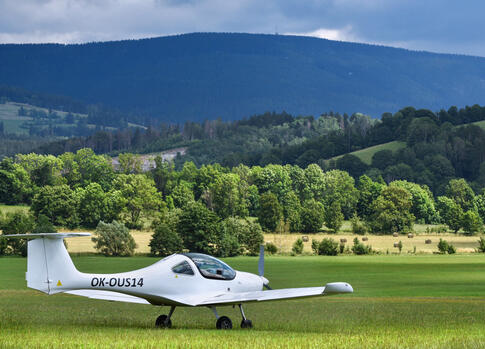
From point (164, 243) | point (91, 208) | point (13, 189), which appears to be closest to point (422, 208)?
point (91, 208)

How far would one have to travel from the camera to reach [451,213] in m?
161

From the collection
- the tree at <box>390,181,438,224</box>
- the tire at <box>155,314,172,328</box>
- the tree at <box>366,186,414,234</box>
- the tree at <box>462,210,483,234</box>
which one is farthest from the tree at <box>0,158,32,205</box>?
the tire at <box>155,314,172,328</box>

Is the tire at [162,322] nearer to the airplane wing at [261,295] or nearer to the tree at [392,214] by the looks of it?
the airplane wing at [261,295]

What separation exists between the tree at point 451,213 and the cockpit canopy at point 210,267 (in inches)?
5222

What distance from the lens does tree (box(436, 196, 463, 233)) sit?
152 m

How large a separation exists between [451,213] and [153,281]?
146412mm

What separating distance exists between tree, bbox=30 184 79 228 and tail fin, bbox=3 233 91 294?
117 metres

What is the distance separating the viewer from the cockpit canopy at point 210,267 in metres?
23.8

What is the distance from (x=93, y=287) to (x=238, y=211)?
153 metres

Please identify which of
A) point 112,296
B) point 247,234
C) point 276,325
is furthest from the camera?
point 247,234

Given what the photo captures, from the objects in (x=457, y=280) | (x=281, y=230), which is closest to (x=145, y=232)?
(x=281, y=230)

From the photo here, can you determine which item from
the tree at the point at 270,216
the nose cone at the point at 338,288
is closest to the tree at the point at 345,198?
the tree at the point at 270,216

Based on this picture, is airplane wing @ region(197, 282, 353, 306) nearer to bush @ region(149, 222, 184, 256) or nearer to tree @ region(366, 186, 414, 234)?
bush @ region(149, 222, 184, 256)

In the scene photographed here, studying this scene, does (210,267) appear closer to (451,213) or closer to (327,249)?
(327,249)
